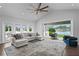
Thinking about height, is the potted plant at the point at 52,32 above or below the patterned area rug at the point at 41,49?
above

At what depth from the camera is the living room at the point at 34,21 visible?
7.90 ft

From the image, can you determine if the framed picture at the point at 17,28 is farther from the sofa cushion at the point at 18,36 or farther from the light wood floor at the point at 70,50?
the light wood floor at the point at 70,50

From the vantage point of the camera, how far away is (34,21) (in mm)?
2592

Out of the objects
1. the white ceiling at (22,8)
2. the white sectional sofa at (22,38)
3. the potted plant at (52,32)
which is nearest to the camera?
the white ceiling at (22,8)

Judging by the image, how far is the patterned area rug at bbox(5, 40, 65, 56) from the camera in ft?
8.21

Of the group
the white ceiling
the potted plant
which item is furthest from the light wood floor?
the white ceiling

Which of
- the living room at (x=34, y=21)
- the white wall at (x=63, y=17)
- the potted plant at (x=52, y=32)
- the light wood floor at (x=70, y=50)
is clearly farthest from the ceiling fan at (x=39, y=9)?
the light wood floor at (x=70, y=50)

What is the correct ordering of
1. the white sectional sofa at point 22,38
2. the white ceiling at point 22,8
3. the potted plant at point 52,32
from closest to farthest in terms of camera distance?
the white ceiling at point 22,8 < the white sectional sofa at point 22,38 < the potted plant at point 52,32

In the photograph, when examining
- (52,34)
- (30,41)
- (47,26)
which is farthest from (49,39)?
(30,41)

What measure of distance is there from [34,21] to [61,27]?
0.80 m

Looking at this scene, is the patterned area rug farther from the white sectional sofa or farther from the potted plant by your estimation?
the potted plant

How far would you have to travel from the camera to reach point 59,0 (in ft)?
7.76

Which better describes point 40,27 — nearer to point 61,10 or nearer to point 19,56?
point 61,10

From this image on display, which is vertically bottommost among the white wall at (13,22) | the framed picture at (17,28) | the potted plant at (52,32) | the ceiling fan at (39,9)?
the potted plant at (52,32)
